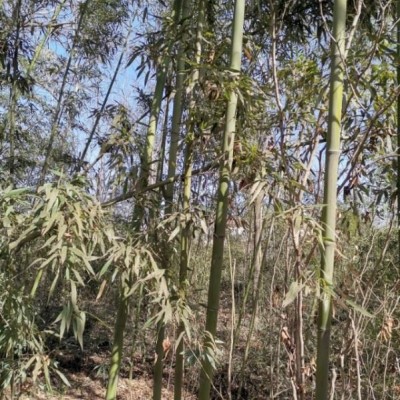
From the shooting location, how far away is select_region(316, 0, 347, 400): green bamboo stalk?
58.2 inches

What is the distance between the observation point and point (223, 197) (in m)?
1.95

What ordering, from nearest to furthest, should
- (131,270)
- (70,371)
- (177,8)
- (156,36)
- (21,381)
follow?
1. (131,270)
2. (21,381)
3. (177,8)
4. (156,36)
5. (70,371)

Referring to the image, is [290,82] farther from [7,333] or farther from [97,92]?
[97,92]

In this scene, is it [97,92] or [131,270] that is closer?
[131,270]

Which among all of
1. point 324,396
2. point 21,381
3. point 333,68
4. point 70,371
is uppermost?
point 333,68

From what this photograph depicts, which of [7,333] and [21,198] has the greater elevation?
[21,198]

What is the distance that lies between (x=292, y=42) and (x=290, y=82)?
68 centimetres

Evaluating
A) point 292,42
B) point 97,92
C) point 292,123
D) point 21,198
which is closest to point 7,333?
point 21,198

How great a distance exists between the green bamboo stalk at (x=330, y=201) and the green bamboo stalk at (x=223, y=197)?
0.45 metres

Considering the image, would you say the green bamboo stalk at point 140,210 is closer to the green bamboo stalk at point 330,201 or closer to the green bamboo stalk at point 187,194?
the green bamboo stalk at point 187,194

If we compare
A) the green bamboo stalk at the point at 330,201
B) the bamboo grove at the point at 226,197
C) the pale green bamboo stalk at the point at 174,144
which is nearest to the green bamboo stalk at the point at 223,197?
the bamboo grove at the point at 226,197

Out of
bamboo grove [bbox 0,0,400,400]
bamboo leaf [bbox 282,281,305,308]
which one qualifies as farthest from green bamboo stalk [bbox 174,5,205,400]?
bamboo leaf [bbox 282,281,305,308]

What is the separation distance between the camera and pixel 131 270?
179cm

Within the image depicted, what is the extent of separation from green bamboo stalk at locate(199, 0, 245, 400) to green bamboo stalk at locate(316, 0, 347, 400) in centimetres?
45
